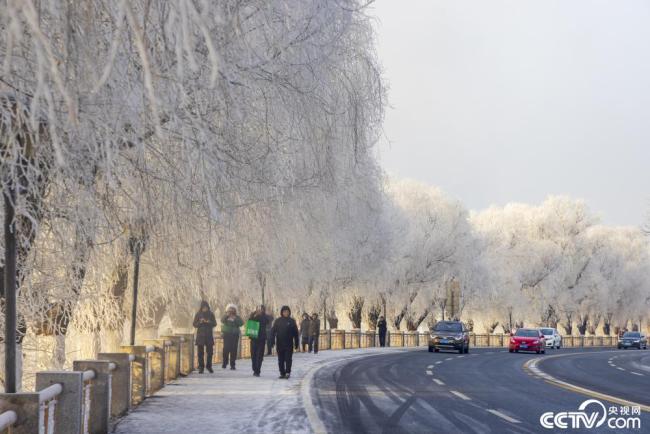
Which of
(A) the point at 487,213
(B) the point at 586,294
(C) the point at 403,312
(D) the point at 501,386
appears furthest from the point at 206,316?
(A) the point at 487,213

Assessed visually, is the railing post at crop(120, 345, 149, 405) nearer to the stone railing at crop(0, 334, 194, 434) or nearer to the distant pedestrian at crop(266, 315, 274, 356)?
the stone railing at crop(0, 334, 194, 434)

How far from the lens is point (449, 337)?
4450 centimetres

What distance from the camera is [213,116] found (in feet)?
36.0

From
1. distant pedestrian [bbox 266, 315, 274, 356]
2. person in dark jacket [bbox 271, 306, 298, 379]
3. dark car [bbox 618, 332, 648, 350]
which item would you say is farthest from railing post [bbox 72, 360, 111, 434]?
dark car [bbox 618, 332, 648, 350]

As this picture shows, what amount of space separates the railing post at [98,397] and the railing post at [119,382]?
5.35 ft

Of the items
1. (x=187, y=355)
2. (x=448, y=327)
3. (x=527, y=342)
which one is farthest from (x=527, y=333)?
(x=187, y=355)

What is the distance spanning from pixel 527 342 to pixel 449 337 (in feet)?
23.1

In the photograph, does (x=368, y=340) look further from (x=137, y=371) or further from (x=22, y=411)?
(x=22, y=411)

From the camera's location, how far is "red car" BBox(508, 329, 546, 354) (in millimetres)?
49406

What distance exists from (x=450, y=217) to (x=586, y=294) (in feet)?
94.1

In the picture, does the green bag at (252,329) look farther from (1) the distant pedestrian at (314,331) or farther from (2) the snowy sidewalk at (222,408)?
(1) the distant pedestrian at (314,331)

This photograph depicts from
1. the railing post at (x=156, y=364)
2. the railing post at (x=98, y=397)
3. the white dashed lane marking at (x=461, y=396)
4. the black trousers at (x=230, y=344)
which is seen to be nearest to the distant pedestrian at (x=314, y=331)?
the black trousers at (x=230, y=344)

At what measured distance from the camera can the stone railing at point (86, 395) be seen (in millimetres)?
7098

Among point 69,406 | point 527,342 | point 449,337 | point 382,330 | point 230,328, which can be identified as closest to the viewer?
point 69,406
